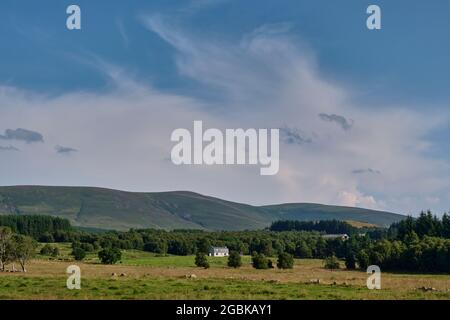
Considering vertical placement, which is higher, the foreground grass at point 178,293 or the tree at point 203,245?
the foreground grass at point 178,293

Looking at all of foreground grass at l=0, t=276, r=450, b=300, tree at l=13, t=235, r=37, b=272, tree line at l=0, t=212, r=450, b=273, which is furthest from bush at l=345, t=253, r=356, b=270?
foreground grass at l=0, t=276, r=450, b=300

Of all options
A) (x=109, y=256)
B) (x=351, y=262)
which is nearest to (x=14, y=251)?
(x=109, y=256)

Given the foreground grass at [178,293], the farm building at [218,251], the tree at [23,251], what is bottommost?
the farm building at [218,251]

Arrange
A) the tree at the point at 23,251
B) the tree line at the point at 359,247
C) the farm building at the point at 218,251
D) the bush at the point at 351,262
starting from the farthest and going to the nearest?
the farm building at the point at 218,251 < the bush at the point at 351,262 < the tree line at the point at 359,247 < the tree at the point at 23,251

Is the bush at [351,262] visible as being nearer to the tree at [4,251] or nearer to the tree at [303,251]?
the tree at [303,251]

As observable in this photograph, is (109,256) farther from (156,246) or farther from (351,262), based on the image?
(156,246)

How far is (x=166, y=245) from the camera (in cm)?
18775

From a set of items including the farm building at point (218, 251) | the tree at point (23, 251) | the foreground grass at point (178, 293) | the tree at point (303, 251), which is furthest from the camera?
the farm building at point (218, 251)

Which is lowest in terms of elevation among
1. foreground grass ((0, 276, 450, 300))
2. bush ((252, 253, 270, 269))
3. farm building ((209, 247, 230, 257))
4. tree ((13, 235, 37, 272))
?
farm building ((209, 247, 230, 257))

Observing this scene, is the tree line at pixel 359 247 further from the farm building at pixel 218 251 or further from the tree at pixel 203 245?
the farm building at pixel 218 251

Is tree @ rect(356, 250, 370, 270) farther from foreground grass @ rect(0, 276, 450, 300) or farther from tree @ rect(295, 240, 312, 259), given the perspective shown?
foreground grass @ rect(0, 276, 450, 300)

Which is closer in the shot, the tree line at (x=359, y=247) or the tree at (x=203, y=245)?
the tree line at (x=359, y=247)

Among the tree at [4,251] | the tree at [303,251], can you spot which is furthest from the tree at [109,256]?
the tree at [303,251]

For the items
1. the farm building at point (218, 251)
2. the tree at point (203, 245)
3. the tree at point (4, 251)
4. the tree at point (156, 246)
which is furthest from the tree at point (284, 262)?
the tree at point (156, 246)
